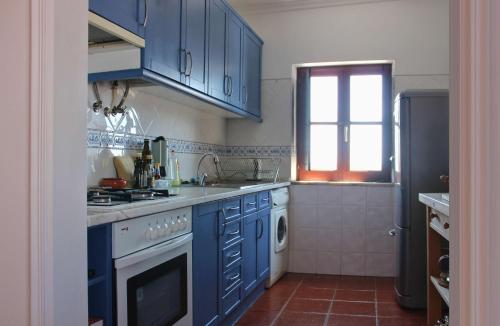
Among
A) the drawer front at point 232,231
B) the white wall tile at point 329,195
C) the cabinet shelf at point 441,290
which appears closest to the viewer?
the cabinet shelf at point 441,290

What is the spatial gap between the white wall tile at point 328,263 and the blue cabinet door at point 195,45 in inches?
80.8

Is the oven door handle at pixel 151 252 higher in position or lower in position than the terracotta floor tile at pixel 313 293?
higher

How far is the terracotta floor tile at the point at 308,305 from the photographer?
3.08 metres

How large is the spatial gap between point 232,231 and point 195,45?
1.16m

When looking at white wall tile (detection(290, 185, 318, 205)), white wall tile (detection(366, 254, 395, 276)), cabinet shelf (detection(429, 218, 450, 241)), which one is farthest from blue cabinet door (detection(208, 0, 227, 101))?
white wall tile (detection(366, 254, 395, 276))

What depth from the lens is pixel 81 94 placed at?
46.9 inches

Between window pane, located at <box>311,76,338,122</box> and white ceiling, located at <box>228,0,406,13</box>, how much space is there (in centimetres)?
68

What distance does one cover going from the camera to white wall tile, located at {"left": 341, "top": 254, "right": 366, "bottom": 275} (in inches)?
159

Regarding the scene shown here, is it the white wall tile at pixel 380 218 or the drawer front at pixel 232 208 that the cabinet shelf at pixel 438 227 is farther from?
the white wall tile at pixel 380 218

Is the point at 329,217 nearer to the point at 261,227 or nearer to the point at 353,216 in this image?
the point at 353,216

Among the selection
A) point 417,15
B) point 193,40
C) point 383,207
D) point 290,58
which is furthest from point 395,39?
point 193,40

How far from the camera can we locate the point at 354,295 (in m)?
3.45

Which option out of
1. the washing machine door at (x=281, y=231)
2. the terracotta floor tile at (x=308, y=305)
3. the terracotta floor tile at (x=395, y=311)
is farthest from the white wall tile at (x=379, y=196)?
the terracotta floor tile at (x=308, y=305)

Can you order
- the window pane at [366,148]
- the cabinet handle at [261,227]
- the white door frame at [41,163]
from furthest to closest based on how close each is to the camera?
1. the window pane at [366,148]
2. the cabinet handle at [261,227]
3. the white door frame at [41,163]
